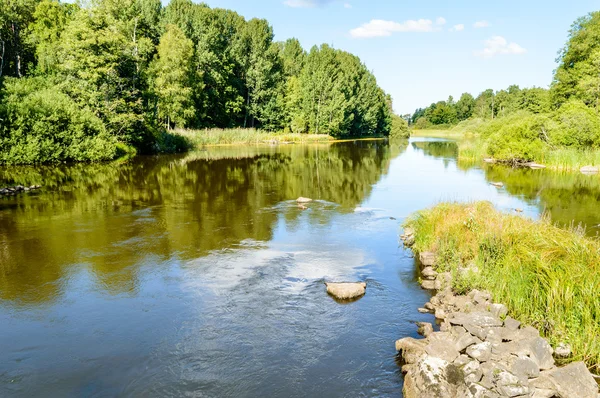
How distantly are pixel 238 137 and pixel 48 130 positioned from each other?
35582 millimetres

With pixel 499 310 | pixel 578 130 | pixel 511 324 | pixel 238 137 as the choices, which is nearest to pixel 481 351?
pixel 511 324

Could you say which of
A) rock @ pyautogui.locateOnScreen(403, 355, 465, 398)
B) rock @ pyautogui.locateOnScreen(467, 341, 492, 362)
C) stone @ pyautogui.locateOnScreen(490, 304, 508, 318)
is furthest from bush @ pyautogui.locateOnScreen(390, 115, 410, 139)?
rock @ pyautogui.locateOnScreen(403, 355, 465, 398)

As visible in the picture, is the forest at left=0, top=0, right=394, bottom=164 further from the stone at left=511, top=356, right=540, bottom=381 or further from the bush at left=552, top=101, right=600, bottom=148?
the bush at left=552, top=101, right=600, bottom=148

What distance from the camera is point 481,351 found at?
729 centimetres

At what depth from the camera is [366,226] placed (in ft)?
60.7

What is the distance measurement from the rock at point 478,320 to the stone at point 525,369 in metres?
1.08

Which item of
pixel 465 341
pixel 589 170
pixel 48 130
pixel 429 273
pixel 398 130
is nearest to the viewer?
pixel 465 341

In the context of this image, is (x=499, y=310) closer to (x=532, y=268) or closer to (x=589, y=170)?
(x=532, y=268)

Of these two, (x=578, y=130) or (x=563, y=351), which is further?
(x=578, y=130)

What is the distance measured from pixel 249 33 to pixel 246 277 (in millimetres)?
75571

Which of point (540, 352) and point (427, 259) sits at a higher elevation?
point (540, 352)

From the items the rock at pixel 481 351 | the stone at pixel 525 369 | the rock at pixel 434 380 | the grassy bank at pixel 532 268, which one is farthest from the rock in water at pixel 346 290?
the stone at pixel 525 369

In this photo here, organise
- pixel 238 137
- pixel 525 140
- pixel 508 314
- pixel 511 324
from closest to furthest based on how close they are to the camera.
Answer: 1. pixel 511 324
2. pixel 508 314
3. pixel 525 140
4. pixel 238 137

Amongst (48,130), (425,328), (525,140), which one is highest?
(48,130)
